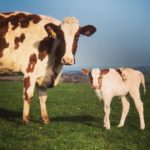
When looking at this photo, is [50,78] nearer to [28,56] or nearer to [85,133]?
[28,56]

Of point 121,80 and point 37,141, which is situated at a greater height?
point 121,80

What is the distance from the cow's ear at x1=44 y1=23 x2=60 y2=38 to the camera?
46.5 feet

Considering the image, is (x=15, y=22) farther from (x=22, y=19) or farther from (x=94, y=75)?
(x=94, y=75)

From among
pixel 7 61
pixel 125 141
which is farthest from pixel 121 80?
pixel 7 61

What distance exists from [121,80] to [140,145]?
12.7ft

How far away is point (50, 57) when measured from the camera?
14.8 meters

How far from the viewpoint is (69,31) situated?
13758 mm

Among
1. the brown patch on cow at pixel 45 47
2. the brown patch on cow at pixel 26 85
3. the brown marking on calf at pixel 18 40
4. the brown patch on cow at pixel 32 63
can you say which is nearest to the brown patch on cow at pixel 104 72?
the brown patch on cow at pixel 45 47

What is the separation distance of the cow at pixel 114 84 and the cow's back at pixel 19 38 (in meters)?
2.39

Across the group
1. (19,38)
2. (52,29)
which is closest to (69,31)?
(52,29)

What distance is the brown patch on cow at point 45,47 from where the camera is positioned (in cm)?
1470

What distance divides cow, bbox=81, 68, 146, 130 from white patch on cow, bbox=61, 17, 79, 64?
57.8 inches

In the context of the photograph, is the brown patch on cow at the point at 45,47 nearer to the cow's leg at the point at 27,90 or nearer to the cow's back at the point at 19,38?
the cow's back at the point at 19,38

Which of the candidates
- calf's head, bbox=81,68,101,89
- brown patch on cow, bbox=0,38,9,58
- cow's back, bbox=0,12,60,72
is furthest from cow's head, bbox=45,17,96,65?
brown patch on cow, bbox=0,38,9,58
